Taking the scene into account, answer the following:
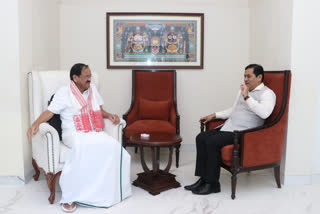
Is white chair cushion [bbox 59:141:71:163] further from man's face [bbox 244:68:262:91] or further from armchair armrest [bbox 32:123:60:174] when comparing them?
man's face [bbox 244:68:262:91]

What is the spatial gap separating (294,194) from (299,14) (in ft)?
5.92

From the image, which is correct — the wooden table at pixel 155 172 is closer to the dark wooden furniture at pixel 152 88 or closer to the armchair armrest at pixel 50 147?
the armchair armrest at pixel 50 147

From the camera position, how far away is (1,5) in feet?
9.96

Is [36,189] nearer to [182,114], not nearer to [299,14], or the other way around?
[182,114]

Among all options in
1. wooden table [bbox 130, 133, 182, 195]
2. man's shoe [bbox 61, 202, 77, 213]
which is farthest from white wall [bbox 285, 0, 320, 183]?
man's shoe [bbox 61, 202, 77, 213]

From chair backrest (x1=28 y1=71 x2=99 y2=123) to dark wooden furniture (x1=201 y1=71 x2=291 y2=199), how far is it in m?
1.85

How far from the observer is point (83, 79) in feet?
9.77

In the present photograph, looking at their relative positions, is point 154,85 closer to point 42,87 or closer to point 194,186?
point 42,87

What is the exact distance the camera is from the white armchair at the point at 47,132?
105 inches

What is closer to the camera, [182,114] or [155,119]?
Answer: [155,119]

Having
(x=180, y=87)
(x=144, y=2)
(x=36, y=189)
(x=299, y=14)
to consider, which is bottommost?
(x=36, y=189)

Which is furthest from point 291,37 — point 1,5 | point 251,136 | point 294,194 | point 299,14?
point 1,5

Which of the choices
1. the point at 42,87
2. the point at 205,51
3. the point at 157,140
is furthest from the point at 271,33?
the point at 42,87

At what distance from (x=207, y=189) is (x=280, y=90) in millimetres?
1230
